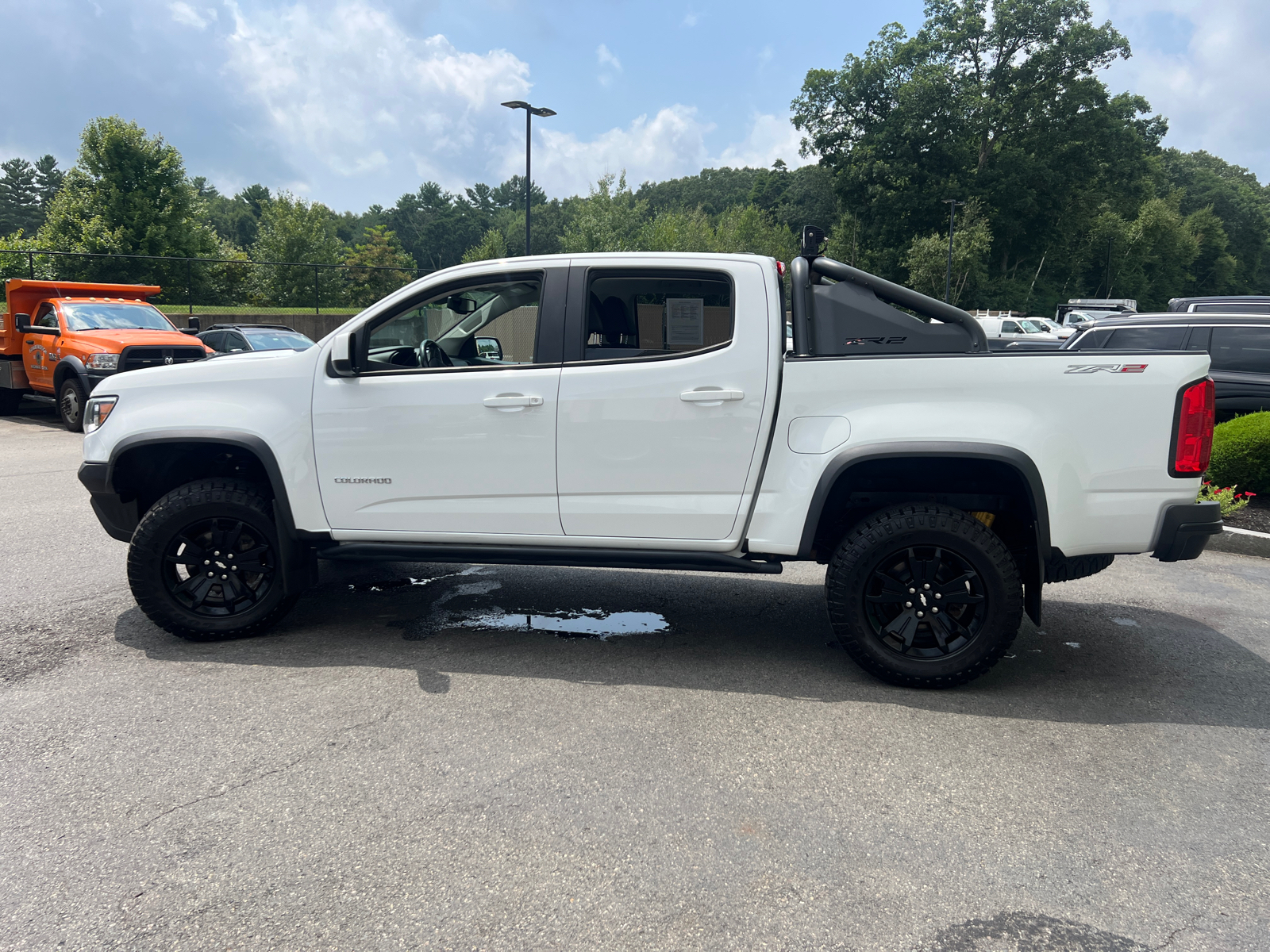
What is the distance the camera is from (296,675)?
424 cm

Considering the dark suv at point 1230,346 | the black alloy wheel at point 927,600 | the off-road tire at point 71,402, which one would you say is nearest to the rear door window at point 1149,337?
the dark suv at point 1230,346

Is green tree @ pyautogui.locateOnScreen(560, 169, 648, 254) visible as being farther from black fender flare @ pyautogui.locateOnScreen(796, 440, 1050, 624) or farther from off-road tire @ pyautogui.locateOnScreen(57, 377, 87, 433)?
black fender flare @ pyautogui.locateOnScreen(796, 440, 1050, 624)

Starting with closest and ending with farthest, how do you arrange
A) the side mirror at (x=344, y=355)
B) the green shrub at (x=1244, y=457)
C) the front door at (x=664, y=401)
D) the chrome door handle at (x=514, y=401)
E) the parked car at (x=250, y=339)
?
the front door at (x=664, y=401), the chrome door handle at (x=514, y=401), the side mirror at (x=344, y=355), the green shrub at (x=1244, y=457), the parked car at (x=250, y=339)

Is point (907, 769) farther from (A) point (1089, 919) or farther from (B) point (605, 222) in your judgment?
(B) point (605, 222)

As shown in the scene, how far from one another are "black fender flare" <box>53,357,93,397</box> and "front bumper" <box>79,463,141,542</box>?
9396 millimetres

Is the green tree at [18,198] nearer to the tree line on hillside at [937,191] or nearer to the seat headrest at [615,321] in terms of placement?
the tree line on hillside at [937,191]

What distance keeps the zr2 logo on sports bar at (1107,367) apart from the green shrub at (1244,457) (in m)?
5.23

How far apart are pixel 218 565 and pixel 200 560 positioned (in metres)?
0.09

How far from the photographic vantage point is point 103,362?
42.2ft

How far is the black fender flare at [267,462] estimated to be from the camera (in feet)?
14.8

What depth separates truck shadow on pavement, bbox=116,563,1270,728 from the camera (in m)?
4.12

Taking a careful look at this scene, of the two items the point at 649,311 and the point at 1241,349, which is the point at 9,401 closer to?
the point at 649,311

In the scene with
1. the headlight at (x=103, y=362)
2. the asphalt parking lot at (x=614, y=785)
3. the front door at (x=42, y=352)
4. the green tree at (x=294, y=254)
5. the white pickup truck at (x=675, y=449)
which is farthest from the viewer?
the green tree at (x=294, y=254)

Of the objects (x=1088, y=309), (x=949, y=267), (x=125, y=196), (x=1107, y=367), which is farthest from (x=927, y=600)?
(x=949, y=267)
